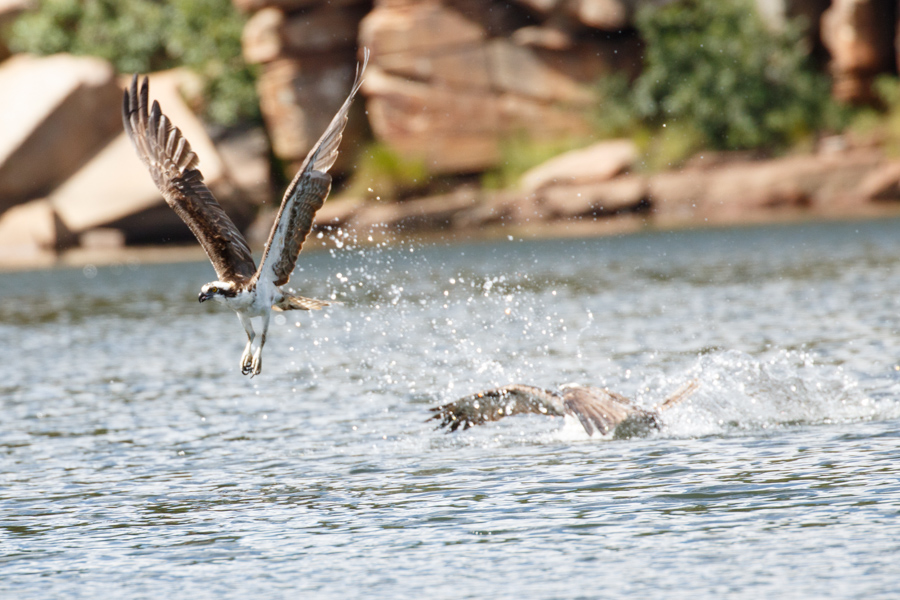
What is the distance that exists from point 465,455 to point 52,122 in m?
29.6

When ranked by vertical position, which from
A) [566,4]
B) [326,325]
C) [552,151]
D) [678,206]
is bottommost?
[326,325]

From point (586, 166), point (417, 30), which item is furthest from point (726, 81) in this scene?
point (417, 30)

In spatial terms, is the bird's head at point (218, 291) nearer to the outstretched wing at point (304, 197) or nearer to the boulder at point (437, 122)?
the outstretched wing at point (304, 197)

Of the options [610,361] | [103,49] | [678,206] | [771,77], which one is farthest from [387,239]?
[610,361]

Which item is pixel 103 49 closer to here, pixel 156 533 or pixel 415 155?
pixel 415 155

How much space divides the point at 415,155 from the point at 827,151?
38.3ft

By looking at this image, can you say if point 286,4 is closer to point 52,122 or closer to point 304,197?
point 52,122

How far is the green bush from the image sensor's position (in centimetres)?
3503

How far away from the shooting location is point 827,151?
33062mm

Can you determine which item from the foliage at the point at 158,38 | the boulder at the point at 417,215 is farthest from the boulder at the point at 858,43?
the foliage at the point at 158,38

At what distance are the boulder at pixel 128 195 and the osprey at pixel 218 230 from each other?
2405cm

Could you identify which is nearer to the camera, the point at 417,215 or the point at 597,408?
the point at 597,408

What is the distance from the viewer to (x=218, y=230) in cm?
1066

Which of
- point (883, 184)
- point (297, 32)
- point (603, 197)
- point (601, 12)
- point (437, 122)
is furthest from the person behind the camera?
point (437, 122)
